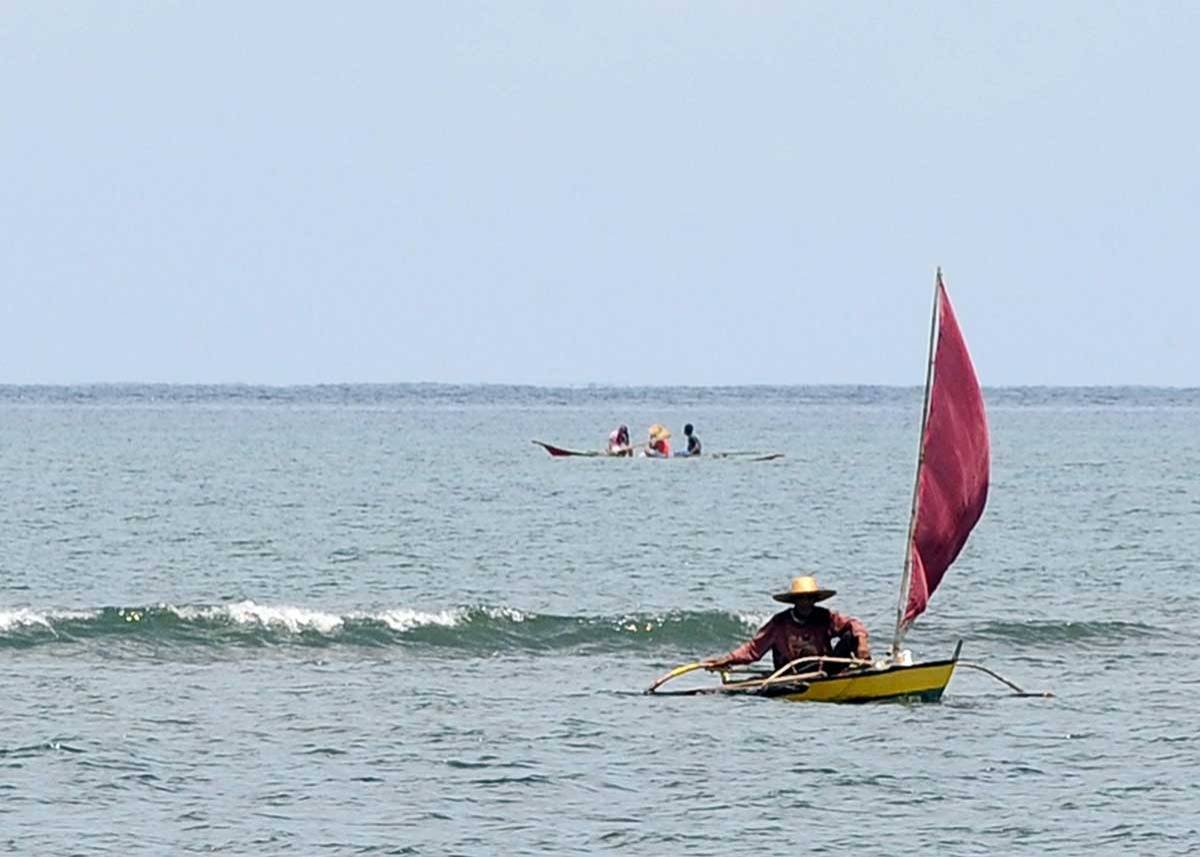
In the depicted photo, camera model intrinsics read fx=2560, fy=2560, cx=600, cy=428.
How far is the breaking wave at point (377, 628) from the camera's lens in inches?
1253

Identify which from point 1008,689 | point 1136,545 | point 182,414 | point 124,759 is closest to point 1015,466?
point 1136,545

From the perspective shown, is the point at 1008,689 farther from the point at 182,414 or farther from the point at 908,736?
the point at 182,414

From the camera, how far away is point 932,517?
25781 mm

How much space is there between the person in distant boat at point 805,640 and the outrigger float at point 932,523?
0.12 meters

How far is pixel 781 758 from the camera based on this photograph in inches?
892

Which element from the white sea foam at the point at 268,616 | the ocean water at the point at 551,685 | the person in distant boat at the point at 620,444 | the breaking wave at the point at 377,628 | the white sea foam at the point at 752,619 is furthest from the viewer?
the person in distant boat at the point at 620,444

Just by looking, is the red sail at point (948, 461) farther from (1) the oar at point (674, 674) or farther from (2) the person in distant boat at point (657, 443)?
(2) the person in distant boat at point (657, 443)

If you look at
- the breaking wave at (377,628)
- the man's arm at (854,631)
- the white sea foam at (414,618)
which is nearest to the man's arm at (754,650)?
the man's arm at (854,631)

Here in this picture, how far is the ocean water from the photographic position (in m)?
20.1

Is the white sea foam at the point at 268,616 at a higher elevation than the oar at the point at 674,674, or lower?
lower

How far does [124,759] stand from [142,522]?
34711 millimetres

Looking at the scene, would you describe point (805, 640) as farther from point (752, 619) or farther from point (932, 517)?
point (752, 619)

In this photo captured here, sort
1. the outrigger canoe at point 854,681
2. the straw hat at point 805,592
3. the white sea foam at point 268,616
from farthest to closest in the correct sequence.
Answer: the white sea foam at point 268,616, the outrigger canoe at point 854,681, the straw hat at point 805,592

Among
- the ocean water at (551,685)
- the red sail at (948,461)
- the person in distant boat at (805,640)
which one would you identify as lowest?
the ocean water at (551,685)
